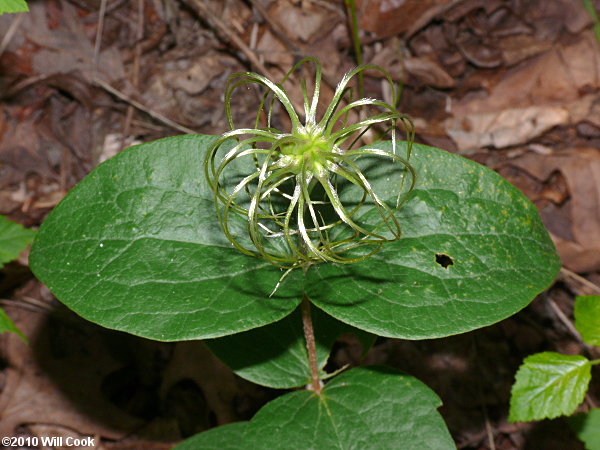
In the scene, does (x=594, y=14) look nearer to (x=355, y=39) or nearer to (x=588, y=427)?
(x=355, y=39)

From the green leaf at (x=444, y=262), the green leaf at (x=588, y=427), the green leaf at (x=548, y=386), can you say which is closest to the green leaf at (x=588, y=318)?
the green leaf at (x=548, y=386)

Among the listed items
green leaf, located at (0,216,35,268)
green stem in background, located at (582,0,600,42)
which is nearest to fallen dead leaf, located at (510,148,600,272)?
green stem in background, located at (582,0,600,42)

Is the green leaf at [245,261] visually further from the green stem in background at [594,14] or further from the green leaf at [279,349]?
the green stem in background at [594,14]

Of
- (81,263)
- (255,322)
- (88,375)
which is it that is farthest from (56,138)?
(255,322)

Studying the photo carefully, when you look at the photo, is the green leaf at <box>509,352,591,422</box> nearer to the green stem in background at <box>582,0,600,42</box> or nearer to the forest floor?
the forest floor

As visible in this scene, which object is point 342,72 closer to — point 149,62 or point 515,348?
point 149,62
